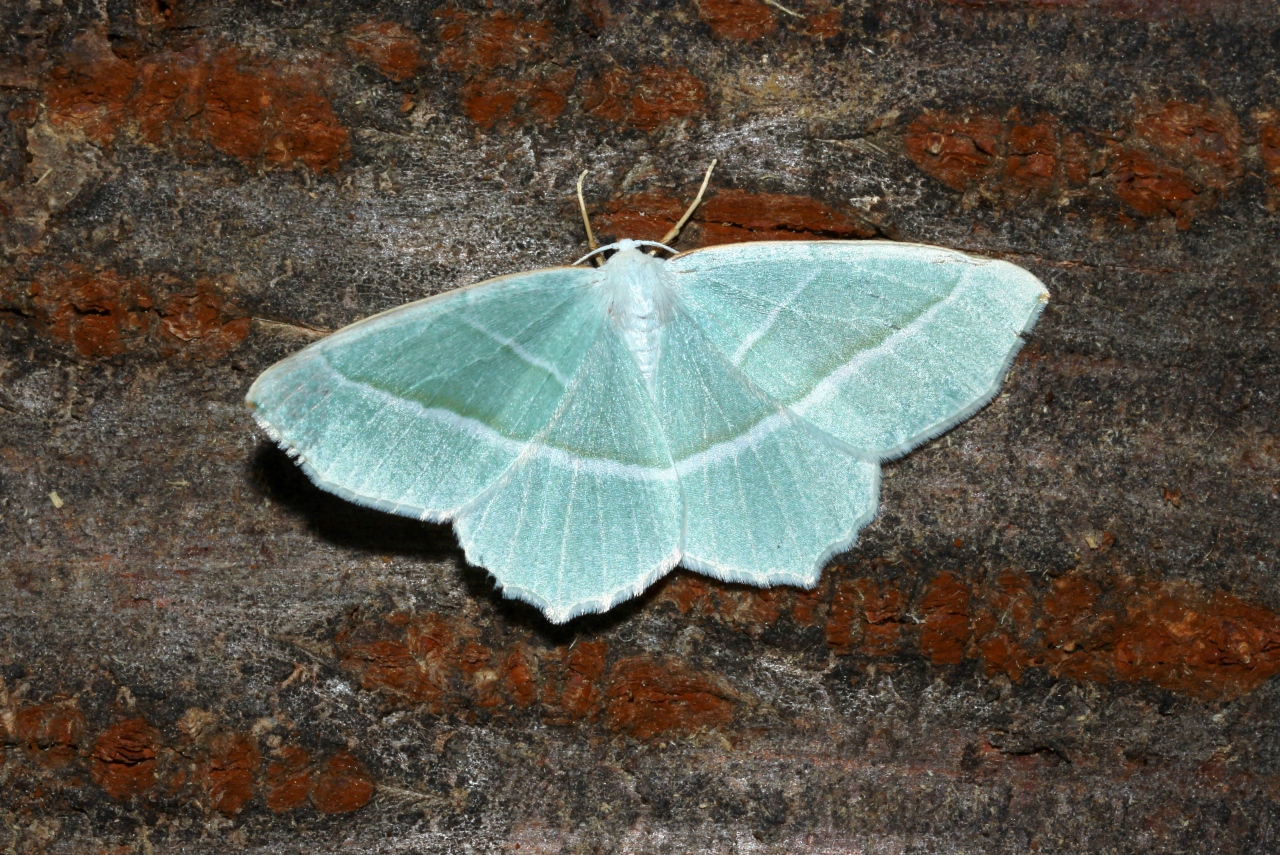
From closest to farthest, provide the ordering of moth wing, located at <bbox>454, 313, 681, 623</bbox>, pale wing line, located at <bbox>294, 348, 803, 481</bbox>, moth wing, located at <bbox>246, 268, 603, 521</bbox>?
moth wing, located at <bbox>246, 268, 603, 521</bbox> → moth wing, located at <bbox>454, 313, 681, 623</bbox> → pale wing line, located at <bbox>294, 348, 803, 481</bbox>

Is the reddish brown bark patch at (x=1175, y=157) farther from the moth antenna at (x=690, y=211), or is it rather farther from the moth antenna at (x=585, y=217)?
the moth antenna at (x=585, y=217)

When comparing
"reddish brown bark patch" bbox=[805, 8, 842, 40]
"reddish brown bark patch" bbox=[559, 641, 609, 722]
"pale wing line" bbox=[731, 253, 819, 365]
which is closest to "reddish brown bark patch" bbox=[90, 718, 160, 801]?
"reddish brown bark patch" bbox=[559, 641, 609, 722]

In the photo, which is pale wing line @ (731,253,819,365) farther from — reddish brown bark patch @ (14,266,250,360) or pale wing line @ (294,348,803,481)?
reddish brown bark patch @ (14,266,250,360)

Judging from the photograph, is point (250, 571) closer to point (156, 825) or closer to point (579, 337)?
point (156, 825)

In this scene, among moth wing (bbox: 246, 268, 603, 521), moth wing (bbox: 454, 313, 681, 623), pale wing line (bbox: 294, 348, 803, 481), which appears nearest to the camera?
moth wing (bbox: 246, 268, 603, 521)

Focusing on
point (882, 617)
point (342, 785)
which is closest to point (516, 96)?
point (882, 617)

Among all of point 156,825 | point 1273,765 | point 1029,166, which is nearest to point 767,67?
point 1029,166

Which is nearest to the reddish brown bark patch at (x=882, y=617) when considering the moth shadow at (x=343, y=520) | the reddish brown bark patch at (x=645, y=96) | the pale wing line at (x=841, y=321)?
the pale wing line at (x=841, y=321)
